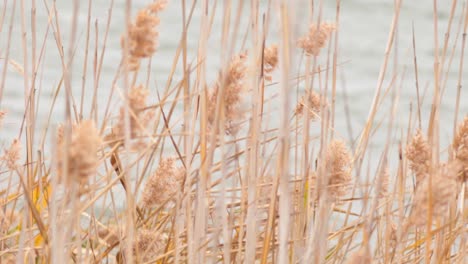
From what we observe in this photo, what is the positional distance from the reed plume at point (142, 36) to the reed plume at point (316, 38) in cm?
35

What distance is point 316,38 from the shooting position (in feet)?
4.17

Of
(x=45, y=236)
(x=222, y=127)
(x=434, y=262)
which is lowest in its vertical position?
(x=434, y=262)

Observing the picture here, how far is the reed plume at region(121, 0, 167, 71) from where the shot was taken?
942 millimetres

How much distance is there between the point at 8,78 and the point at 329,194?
384 centimetres

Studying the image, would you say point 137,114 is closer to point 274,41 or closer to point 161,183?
point 161,183

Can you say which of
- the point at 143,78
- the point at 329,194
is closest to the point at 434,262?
the point at 329,194

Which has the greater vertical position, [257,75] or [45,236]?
[257,75]

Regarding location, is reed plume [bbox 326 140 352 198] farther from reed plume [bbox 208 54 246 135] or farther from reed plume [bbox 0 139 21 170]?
reed plume [bbox 0 139 21 170]

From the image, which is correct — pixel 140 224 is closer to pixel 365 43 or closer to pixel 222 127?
pixel 222 127

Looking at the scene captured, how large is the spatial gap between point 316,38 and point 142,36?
14.8 inches

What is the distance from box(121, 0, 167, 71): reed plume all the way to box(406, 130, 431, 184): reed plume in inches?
12.8

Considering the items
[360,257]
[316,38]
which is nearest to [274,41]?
[316,38]

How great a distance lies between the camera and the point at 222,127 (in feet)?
3.61

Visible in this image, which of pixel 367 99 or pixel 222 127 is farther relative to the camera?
pixel 367 99
